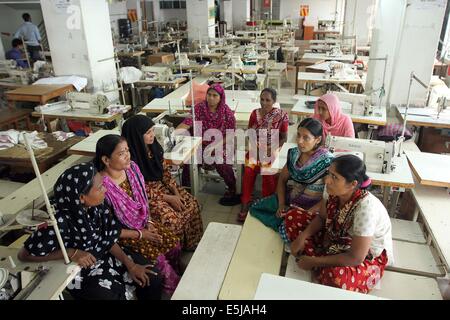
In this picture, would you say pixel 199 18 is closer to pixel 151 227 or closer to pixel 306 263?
pixel 151 227

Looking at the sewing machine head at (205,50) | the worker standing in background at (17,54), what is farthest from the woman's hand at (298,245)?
the worker standing in background at (17,54)

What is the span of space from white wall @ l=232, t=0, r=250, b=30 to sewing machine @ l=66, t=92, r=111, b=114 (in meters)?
11.6

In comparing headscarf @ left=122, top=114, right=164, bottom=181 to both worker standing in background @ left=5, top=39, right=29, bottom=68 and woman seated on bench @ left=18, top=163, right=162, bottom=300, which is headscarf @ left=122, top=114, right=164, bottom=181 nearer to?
woman seated on bench @ left=18, top=163, right=162, bottom=300

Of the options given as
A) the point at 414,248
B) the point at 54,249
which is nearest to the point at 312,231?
the point at 414,248

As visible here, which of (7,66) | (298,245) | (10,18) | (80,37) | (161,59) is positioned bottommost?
(298,245)

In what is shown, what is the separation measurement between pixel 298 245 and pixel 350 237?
0.29 metres

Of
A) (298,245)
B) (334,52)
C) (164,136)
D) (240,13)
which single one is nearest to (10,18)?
(240,13)

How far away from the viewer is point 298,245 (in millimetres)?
2025

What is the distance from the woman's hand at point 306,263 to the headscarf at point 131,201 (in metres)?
1.08

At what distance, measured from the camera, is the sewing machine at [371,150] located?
2.65m

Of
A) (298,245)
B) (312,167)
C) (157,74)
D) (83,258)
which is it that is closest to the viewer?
(83,258)

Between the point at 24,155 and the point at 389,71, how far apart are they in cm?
439

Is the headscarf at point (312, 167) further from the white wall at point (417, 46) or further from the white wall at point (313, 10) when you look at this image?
the white wall at point (313, 10)
